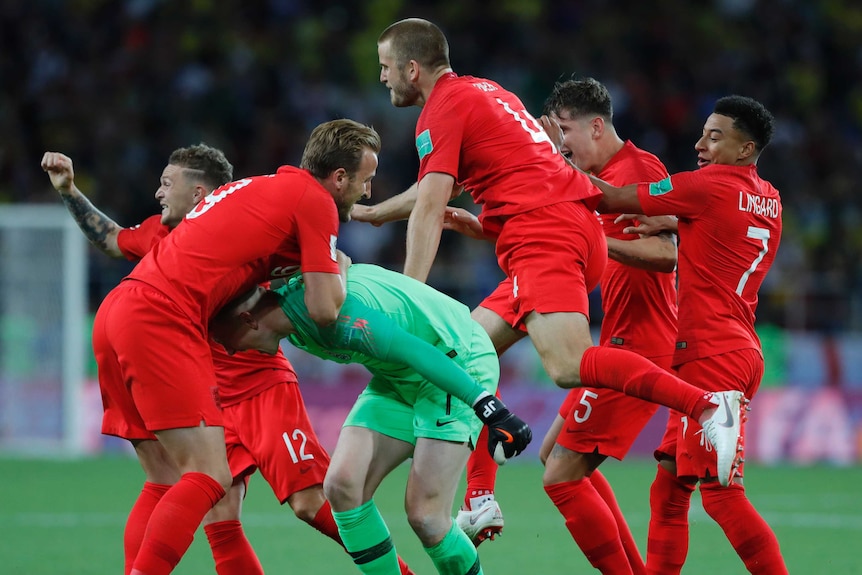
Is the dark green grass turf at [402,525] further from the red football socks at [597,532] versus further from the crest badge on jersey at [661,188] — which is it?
the crest badge on jersey at [661,188]

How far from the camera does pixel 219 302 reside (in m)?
4.61

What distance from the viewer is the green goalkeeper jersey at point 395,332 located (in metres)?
4.47

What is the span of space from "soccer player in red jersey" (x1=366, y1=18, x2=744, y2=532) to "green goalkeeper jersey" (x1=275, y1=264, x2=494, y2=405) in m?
0.28

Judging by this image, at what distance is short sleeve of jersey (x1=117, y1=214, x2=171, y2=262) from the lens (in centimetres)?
546

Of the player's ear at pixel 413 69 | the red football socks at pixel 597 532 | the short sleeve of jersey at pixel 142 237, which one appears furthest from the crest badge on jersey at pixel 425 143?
the red football socks at pixel 597 532

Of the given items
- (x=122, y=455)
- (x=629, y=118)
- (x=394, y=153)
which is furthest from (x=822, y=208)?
(x=122, y=455)

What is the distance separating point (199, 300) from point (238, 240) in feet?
0.89

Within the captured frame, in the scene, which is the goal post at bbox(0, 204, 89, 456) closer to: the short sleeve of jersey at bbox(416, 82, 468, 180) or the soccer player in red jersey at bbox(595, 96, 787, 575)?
the short sleeve of jersey at bbox(416, 82, 468, 180)

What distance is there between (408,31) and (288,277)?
4.19 feet

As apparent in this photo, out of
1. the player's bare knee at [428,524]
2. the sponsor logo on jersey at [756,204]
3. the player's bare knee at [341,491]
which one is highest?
the sponsor logo on jersey at [756,204]

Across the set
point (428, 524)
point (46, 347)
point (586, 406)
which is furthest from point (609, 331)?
point (46, 347)

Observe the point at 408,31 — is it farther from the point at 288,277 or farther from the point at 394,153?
the point at 394,153

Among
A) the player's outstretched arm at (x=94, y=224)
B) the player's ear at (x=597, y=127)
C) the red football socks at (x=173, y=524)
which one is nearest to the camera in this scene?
the red football socks at (x=173, y=524)

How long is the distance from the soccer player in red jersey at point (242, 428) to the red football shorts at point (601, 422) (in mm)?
1051
